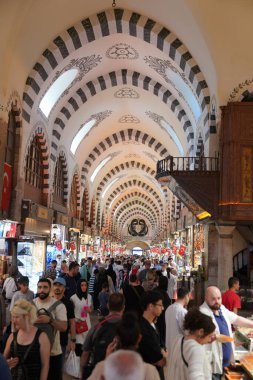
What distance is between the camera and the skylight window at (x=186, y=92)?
1434 cm

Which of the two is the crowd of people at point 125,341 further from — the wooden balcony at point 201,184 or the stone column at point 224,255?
the stone column at point 224,255

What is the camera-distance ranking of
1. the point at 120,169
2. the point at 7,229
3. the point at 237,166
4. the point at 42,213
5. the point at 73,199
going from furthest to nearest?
the point at 120,169
the point at 73,199
the point at 42,213
the point at 7,229
the point at 237,166

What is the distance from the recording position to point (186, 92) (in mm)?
14680

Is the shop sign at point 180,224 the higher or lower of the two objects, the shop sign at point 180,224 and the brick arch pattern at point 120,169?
the lower

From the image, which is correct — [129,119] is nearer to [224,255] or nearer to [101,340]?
[224,255]

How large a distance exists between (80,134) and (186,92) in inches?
239

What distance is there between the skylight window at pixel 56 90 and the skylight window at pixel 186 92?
3090mm

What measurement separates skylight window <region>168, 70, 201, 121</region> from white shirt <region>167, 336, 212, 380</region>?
1199cm

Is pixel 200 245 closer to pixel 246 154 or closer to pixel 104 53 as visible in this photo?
pixel 246 154

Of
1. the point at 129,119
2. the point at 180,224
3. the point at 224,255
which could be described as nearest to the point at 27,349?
the point at 224,255

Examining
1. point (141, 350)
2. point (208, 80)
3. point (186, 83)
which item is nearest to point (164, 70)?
point (186, 83)

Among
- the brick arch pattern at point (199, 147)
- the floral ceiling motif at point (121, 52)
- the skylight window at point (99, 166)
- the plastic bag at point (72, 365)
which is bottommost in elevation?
the plastic bag at point (72, 365)

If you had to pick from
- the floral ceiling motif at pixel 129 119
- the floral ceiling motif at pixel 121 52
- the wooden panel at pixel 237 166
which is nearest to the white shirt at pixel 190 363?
the wooden panel at pixel 237 166

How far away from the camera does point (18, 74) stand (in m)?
11.6
